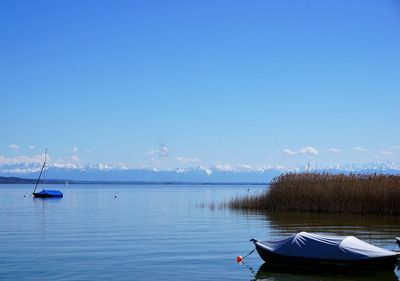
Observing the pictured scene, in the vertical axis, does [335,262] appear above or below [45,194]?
below

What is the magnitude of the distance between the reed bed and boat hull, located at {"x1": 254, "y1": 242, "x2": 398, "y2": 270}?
74.5ft

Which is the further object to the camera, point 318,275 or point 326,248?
point 326,248

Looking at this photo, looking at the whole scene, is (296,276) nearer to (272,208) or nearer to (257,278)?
(257,278)

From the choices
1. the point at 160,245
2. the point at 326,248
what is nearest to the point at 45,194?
the point at 160,245

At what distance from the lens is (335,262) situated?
73.0ft

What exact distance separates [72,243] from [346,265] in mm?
A: 15044

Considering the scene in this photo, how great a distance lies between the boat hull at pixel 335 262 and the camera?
22.0 meters

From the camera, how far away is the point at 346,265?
22203mm

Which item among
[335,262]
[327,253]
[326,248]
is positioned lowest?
[335,262]

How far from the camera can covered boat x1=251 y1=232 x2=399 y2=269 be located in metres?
22.0

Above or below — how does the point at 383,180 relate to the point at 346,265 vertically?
above

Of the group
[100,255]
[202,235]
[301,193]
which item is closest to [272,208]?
[301,193]

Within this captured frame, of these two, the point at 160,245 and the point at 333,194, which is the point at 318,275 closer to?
the point at 160,245

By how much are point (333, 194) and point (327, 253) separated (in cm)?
2650
